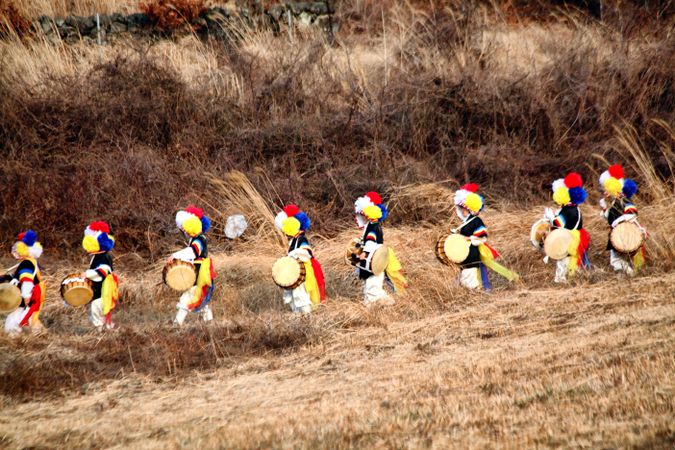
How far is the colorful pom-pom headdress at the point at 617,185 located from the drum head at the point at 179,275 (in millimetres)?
4758

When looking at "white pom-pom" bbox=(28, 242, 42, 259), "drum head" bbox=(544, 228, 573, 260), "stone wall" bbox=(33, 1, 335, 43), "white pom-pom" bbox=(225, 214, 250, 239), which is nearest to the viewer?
"white pom-pom" bbox=(28, 242, 42, 259)

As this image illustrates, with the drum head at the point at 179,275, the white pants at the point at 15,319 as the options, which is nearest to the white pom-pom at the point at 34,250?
the white pants at the point at 15,319

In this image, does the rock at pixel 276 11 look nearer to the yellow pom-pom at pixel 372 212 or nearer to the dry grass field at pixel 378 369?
the dry grass field at pixel 378 369

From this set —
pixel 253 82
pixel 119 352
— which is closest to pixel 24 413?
pixel 119 352

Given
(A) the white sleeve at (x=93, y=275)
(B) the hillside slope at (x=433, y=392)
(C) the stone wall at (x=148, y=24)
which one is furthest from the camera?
(C) the stone wall at (x=148, y=24)

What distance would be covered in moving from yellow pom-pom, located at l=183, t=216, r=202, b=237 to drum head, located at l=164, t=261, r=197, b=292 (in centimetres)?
45

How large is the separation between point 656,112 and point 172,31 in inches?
392

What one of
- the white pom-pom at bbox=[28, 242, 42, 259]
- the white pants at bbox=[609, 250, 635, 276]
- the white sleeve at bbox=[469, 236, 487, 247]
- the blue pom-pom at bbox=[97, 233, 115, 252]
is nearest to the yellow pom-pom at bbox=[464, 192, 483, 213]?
the white sleeve at bbox=[469, 236, 487, 247]

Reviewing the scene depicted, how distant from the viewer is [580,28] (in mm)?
16578

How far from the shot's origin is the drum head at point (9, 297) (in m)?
8.19

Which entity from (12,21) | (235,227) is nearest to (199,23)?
(12,21)

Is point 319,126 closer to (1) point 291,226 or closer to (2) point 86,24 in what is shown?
(1) point 291,226

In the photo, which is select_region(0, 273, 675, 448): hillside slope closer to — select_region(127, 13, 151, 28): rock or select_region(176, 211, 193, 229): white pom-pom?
select_region(176, 211, 193, 229): white pom-pom

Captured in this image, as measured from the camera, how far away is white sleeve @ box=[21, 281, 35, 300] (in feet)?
27.6
